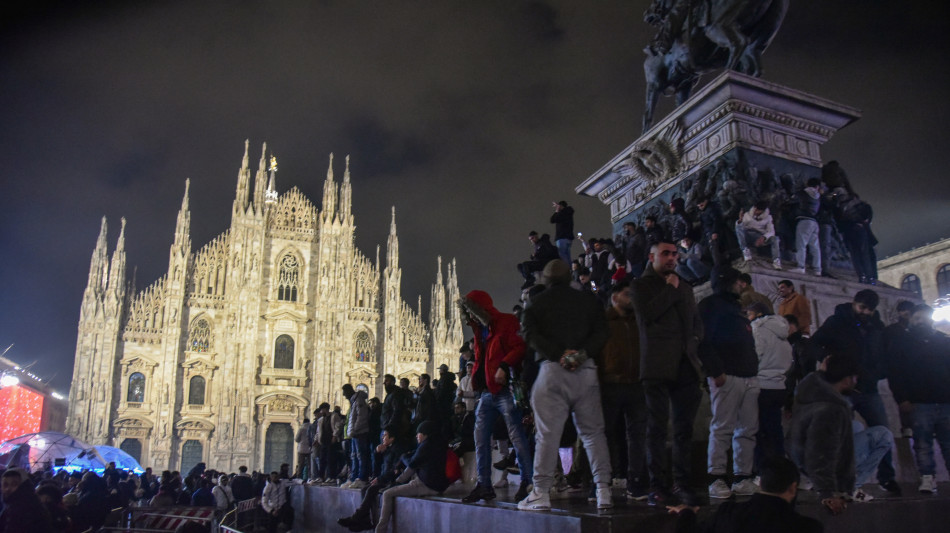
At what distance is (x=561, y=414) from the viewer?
3785 millimetres

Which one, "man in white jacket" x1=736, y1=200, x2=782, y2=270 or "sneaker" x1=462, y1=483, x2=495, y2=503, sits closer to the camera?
"sneaker" x1=462, y1=483, x2=495, y2=503

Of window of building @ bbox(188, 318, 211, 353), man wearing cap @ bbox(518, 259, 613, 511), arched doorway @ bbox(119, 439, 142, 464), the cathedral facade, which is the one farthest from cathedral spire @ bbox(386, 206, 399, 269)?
man wearing cap @ bbox(518, 259, 613, 511)

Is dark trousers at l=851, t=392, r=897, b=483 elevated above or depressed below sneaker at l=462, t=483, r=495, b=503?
above

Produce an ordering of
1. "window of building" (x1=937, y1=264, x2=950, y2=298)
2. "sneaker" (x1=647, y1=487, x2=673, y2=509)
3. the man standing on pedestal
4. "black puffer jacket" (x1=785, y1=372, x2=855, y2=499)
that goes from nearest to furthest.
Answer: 1. "sneaker" (x1=647, y1=487, x2=673, y2=509)
2. "black puffer jacket" (x1=785, y1=372, x2=855, y2=499)
3. the man standing on pedestal
4. "window of building" (x1=937, y1=264, x2=950, y2=298)

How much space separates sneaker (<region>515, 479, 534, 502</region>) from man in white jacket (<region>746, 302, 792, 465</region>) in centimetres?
159

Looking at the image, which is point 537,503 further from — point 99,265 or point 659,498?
point 99,265

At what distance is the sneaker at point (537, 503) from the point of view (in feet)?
11.8

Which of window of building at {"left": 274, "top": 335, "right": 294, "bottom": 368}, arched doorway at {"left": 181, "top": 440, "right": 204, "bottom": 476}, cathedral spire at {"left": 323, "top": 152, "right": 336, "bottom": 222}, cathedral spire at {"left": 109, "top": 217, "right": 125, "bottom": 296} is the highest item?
cathedral spire at {"left": 323, "top": 152, "right": 336, "bottom": 222}

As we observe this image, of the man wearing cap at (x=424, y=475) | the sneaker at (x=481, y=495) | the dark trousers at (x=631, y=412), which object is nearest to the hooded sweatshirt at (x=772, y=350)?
the dark trousers at (x=631, y=412)

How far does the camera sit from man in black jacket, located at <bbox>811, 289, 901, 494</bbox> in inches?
175

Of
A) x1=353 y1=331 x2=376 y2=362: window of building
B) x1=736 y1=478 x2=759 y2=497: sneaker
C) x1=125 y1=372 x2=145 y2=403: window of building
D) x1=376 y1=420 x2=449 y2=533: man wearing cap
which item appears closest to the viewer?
x1=736 y1=478 x2=759 y2=497: sneaker

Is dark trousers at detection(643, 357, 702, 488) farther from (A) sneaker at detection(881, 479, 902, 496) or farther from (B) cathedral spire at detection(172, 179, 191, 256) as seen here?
(B) cathedral spire at detection(172, 179, 191, 256)

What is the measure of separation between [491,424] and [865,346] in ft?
9.23

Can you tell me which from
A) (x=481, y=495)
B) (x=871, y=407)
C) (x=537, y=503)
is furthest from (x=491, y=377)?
(x=871, y=407)
